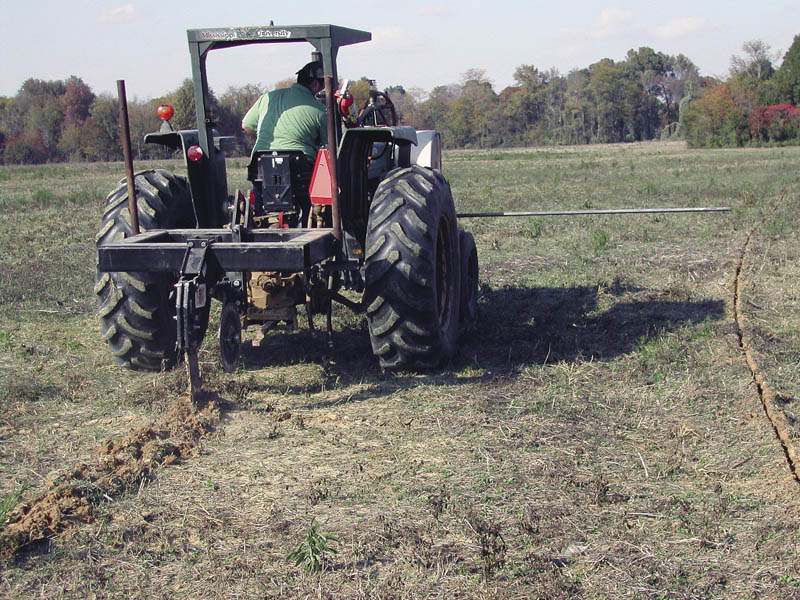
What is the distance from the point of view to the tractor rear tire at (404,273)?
18.5 ft

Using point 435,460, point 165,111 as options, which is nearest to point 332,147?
point 165,111

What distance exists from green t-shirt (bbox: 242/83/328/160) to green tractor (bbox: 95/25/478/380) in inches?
4.5

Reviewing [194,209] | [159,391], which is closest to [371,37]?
[194,209]

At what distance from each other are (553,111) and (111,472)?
8007cm

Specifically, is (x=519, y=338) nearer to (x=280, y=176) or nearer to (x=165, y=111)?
(x=280, y=176)

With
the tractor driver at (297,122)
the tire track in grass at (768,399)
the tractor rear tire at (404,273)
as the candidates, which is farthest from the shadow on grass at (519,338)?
the tractor driver at (297,122)

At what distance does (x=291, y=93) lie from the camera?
6254 mm

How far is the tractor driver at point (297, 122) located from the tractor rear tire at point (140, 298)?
77 cm

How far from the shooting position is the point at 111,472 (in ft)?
14.5

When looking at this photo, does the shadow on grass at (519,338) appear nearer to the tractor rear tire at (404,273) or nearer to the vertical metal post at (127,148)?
the tractor rear tire at (404,273)

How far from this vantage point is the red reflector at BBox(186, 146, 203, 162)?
6.20 m

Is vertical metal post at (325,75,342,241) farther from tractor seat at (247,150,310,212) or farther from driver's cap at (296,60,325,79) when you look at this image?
driver's cap at (296,60,325,79)

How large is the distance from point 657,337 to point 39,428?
4.65 m

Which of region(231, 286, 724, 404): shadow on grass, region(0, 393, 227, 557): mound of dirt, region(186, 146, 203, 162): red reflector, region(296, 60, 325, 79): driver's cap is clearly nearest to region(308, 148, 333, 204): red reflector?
region(296, 60, 325, 79): driver's cap
